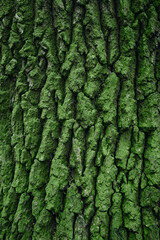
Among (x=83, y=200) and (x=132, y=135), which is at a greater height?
(x=132, y=135)

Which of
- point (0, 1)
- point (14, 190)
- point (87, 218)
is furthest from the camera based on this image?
point (0, 1)

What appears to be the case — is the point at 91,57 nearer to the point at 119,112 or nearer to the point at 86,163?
the point at 119,112

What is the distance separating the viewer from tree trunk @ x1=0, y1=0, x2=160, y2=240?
3.42 feet

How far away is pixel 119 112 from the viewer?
1.11m

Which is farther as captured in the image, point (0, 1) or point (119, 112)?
point (0, 1)

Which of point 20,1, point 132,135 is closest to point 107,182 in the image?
point 132,135

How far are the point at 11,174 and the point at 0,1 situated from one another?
124 centimetres

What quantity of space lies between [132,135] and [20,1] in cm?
120

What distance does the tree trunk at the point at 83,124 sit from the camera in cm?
104

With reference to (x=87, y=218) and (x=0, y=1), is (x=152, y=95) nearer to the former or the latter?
(x=87, y=218)

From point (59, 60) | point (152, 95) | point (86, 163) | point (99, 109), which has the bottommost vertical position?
point (86, 163)

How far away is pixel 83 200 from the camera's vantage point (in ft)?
3.44

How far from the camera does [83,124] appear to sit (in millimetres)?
1099

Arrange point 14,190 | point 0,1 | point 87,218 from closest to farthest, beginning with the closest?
point 87,218 < point 14,190 < point 0,1
